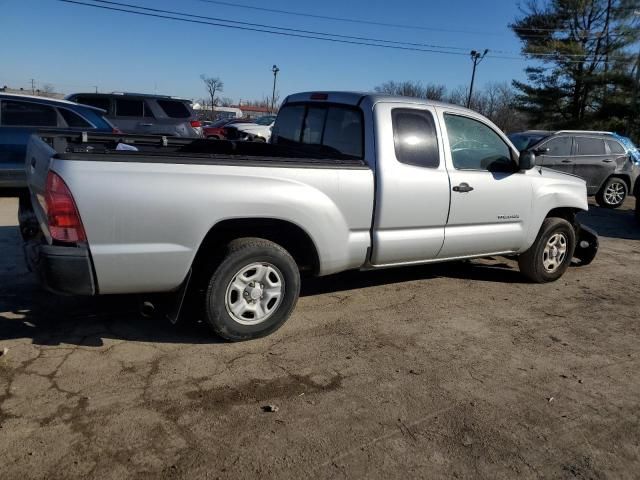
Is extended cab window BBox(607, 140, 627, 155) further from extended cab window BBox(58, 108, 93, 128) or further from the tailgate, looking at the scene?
the tailgate

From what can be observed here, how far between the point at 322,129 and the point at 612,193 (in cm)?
1048

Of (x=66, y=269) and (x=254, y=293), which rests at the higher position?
(x=66, y=269)

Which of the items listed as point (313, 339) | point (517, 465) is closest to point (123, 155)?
point (313, 339)

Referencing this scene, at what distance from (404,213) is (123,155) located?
7.65ft

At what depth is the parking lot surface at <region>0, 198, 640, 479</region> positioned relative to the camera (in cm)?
279

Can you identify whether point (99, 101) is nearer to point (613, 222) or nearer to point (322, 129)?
point (322, 129)

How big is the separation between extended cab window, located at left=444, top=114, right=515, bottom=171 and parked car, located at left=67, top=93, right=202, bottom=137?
908 centimetres

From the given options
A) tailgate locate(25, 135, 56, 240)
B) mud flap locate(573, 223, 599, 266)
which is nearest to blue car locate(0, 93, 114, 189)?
tailgate locate(25, 135, 56, 240)

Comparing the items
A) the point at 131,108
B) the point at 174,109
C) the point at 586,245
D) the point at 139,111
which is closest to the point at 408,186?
the point at 586,245

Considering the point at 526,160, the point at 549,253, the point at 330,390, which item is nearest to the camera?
the point at 330,390

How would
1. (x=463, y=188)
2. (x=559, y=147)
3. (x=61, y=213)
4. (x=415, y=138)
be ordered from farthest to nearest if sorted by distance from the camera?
(x=559, y=147)
(x=463, y=188)
(x=415, y=138)
(x=61, y=213)

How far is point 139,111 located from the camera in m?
12.9

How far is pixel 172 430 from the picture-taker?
297 cm

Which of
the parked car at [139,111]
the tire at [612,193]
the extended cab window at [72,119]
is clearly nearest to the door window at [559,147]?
the tire at [612,193]
